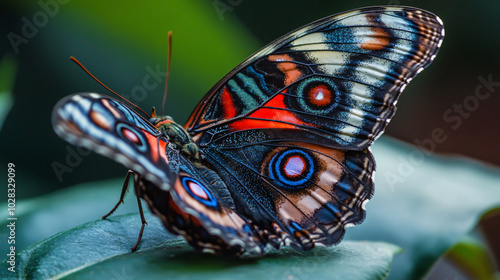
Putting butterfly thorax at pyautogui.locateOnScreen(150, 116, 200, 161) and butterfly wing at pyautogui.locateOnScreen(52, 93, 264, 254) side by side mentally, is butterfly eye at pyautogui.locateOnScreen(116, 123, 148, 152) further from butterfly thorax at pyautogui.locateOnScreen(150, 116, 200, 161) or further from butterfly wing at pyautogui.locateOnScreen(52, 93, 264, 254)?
butterfly thorax at pyautogui.locateOnScreen(150, 116, 200, 161)

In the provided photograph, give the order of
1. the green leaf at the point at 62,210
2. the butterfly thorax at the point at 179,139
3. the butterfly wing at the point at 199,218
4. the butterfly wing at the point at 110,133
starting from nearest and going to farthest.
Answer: the butterfly wing at the point at 110,133
the butterfly wing at the point at 199,218
the butterfly thorax at the point at 179,139
the green leaf at the point at 62,210

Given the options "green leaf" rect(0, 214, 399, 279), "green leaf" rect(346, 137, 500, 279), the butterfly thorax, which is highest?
the butterfly thorax

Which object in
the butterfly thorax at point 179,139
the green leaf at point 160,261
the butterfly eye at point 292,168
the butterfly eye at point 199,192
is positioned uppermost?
the butterfly thorax at point 179,139

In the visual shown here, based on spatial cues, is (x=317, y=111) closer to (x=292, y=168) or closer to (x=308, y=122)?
(x=308, y=122)

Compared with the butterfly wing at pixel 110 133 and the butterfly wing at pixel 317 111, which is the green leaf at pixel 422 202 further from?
the butterfly wing at pixel 110 133

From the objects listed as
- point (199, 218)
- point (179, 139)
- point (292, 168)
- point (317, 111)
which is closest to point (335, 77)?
point (317, 111)

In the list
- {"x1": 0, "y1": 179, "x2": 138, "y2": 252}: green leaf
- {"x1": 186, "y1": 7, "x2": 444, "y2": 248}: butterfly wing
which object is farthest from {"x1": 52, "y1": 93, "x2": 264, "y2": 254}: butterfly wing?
{"x1": 0, "y1": 179, "x2": 138, "y2": 252}: green leaf

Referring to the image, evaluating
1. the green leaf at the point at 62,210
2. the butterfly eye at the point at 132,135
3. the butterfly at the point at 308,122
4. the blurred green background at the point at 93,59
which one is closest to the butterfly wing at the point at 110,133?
the butterfly eye at the point at 132,135
